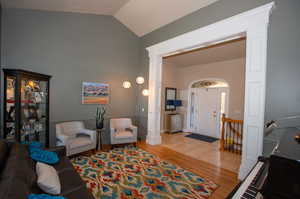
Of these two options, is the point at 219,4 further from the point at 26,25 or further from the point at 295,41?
the point at 26,25

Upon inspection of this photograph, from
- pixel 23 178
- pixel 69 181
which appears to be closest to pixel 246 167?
pixel 69 181

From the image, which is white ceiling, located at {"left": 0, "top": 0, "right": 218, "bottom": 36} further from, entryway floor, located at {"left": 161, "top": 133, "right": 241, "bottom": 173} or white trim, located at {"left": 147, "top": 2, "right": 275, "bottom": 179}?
entryway floor, located at {"left": 161, "top": 133, "right": 241, "bottom": 173}

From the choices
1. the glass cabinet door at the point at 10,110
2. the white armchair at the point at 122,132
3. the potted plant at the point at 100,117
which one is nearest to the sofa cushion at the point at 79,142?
the potted plant at the point at 100,117

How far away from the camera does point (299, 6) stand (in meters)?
2.07

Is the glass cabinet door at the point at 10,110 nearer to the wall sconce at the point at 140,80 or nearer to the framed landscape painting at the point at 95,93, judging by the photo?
the framed landscape painting at the point at 95,93

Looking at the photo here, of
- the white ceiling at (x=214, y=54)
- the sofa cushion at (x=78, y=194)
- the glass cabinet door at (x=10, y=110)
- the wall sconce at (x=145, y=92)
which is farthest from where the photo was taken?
the wall sconce at (x=145, y=92)

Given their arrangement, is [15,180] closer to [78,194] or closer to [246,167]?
[78,194]

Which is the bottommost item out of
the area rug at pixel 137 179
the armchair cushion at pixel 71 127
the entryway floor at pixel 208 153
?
the entryway floor at pixel 208 153

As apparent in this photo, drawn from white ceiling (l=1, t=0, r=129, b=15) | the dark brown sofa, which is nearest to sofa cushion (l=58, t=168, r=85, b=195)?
the dark brown sofa

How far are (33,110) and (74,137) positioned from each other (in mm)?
1080

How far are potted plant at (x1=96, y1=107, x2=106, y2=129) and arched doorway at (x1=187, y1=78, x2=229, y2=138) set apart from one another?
12.6 feet

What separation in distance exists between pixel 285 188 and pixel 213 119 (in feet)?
16.2

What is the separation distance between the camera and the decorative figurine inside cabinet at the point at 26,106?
2.56 m

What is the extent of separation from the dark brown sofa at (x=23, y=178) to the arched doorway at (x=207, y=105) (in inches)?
198
